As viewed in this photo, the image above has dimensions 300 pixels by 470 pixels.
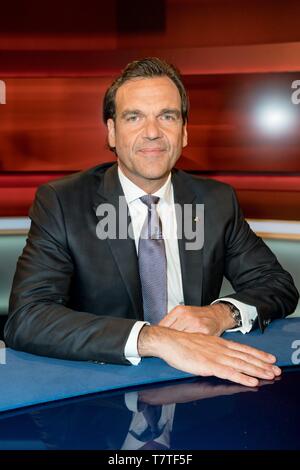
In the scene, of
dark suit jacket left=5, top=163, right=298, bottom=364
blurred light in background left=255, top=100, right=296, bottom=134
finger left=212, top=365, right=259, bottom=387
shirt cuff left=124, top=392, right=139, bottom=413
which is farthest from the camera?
blurred light in background left=255, top=100, right=296, bottom=134

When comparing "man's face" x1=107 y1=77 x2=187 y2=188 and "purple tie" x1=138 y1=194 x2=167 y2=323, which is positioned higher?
"man's face" x1=107 y1=77 x2=187 y2=188

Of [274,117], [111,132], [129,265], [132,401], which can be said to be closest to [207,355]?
[132,401]

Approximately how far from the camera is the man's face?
195 centimetres

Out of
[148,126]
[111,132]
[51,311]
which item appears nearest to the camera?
[51,311]

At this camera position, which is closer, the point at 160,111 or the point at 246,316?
the point at 246,316

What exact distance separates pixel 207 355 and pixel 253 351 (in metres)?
0.12

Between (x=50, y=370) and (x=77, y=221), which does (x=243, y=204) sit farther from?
(x=50, y=370)

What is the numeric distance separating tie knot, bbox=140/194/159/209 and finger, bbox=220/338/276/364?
0.71 meters

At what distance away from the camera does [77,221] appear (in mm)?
1870

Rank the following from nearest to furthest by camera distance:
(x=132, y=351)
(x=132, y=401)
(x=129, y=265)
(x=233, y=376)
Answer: (x=132, y=401) < (x=233, y=376) < (x=132, y=351) < (x=129, y=265)

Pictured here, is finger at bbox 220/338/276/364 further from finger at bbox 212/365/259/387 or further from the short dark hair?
the short dark hair

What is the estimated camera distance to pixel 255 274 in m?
2.04

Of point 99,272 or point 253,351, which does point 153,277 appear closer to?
point 99,272

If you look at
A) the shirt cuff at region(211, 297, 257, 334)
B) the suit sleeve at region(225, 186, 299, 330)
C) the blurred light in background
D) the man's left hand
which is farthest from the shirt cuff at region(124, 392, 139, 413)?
the blurred light in background
